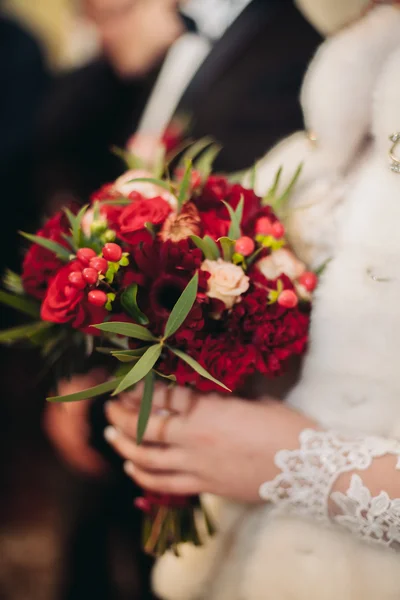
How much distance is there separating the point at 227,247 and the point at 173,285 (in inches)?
3.2

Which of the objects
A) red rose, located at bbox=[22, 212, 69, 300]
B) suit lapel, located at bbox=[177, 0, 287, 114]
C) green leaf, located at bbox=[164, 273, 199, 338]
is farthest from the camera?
suit lapel, located at bbox=[177, 0, 287, 114]

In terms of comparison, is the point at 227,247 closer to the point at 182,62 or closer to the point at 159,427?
the point at 159,427

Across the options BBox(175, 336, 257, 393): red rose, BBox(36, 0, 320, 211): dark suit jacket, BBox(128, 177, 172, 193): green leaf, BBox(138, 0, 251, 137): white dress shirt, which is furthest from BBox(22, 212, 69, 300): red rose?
BBox(138, 0, 251, 137): white dress shirt

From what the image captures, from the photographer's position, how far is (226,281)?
59 centimetres

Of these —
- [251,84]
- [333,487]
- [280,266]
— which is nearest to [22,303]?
[280,266]

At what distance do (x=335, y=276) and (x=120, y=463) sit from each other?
23.4 inches

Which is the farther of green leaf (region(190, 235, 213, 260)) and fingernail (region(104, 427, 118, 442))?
fingernail (region(104, 427, 118, 442))

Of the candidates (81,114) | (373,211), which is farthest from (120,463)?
(81,114)

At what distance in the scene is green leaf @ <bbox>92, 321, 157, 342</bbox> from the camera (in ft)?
1.80

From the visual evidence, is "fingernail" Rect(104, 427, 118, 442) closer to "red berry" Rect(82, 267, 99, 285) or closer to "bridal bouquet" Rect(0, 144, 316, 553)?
"bridal bouquet" Rect(0, 144, 316, 553)

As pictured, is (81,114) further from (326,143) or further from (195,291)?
(195,291)

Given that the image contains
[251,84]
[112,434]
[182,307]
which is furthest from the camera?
[251,84]

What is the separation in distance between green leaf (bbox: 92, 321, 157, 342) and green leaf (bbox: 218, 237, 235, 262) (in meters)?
A: 0.13

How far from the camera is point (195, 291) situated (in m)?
→ 0.55
